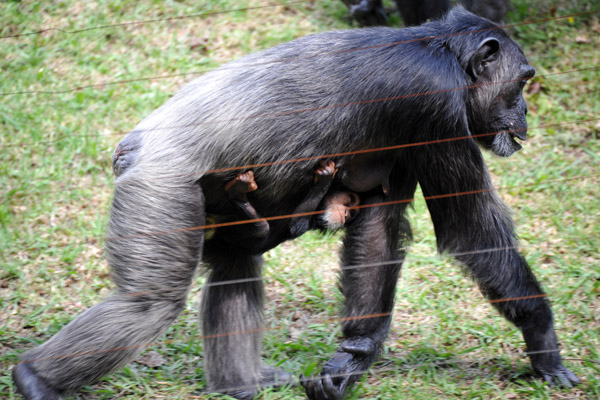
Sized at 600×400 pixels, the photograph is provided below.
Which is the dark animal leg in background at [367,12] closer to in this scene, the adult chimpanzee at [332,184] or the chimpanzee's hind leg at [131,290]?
the adult chimpanzee at [332,184]

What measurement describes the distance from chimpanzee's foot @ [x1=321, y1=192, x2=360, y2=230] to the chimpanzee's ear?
1103mm

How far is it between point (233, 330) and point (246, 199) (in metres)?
1.06

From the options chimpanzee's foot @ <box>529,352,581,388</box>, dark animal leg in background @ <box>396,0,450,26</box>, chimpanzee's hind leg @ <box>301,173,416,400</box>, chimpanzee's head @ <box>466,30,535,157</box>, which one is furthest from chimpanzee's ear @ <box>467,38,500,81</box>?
dark animal leg in background @ <box>396,0,450,26</box>

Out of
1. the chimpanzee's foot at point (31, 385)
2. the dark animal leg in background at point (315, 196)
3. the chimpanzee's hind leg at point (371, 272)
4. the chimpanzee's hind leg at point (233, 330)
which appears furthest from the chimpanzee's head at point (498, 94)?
the chimpanzee's foot at point (31, 385)

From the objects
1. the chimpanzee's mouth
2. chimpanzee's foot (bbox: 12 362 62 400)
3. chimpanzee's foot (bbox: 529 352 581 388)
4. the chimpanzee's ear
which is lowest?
chimpanzee's foot (bbox: 529 352 581 388)

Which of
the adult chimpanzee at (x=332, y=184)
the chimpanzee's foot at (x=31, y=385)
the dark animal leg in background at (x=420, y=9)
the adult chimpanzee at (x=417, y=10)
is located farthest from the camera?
the dark animal leg in background at (x=420, y=9)

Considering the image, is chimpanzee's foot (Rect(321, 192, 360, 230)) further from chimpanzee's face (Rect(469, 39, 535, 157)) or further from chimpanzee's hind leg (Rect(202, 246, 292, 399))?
chimpanzee's face (Rect(469, 39, 535, 157))

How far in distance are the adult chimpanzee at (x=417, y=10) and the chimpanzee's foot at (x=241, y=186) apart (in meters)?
3.82

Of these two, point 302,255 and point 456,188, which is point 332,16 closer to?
point 302,255

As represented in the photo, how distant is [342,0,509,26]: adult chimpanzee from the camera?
737 cm

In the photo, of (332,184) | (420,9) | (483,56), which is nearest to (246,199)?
(332,184)

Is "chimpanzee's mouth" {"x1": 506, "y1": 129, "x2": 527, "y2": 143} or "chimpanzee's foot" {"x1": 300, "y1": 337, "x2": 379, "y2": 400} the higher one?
"chimpanzee's mouth" {"x1": 506, "y1": 129, "x2": 527, "y2": 143}

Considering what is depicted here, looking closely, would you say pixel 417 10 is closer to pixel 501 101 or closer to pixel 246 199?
pixel 501 101

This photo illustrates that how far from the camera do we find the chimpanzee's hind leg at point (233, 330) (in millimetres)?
4500
